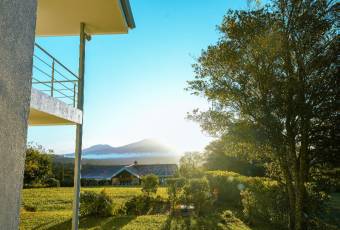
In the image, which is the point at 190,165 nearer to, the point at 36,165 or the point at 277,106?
the point at 277,106

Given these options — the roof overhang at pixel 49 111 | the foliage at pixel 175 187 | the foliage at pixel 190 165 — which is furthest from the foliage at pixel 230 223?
the roof overhang at pixel 49 111

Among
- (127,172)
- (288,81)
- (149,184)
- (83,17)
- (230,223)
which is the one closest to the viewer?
(83,17)

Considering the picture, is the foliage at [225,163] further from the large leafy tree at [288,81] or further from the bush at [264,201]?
the large leafy tree at [288,81]

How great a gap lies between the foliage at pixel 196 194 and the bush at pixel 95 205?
4.15 metres

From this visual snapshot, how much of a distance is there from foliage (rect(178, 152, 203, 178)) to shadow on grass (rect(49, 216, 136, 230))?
5.50 m

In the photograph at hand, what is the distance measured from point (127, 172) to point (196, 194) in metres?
40.2

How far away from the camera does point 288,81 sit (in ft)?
42.1

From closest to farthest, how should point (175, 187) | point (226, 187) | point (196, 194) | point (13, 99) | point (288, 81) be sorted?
point (13, 99)
point (288, 81)
point (196, 194)
point (175, 187)
point (226, 187)

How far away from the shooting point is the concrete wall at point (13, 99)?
2.10 metres

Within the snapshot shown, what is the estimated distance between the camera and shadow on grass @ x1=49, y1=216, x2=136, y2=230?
13.8 metres

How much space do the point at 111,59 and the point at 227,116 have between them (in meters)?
5.40

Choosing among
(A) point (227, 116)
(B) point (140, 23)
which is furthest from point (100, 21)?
(A) point (227, 116)

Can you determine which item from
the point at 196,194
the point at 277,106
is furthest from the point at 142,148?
the point at 277,106

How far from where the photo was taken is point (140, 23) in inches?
436
